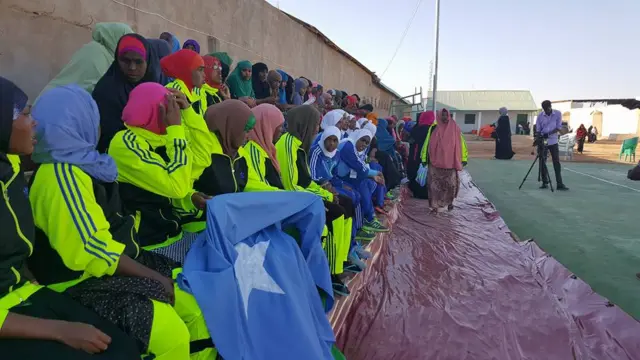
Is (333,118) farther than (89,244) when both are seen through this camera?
Yes

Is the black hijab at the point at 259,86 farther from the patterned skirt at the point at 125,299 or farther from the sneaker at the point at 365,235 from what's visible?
the patterned skirt at the point at 125,299

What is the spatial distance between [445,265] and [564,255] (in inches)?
52.2

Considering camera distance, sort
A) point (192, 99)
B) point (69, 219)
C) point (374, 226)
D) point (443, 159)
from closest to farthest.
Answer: point (69, 219) < point (192, 99) < point (374, 226) < point (443, 159)

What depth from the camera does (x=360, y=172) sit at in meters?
4.99

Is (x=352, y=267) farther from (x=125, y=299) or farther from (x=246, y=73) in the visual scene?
(x=246, y=73)

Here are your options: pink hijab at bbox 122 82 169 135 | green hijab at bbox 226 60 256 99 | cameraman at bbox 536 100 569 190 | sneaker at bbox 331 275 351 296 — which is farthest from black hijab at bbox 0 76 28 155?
cameraman at bbox 536 100 569 190

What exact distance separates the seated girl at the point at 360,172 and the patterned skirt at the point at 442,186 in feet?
6.00

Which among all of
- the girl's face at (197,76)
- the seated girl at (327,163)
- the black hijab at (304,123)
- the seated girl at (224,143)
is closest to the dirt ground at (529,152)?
the seated girl at (327,163)

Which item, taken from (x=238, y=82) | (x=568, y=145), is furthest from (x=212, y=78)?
(x=568, y=145)

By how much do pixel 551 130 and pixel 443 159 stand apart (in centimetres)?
339

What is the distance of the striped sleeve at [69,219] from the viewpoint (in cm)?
160

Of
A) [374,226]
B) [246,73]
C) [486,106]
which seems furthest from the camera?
[486,106]

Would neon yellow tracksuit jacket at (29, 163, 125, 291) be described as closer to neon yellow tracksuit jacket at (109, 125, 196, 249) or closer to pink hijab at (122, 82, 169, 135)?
neon yellow tracksuit jacket at (109, 125, 196, 249)

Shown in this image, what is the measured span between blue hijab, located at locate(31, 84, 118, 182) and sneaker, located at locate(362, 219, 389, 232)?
12.0ft
